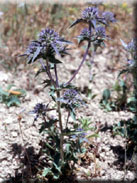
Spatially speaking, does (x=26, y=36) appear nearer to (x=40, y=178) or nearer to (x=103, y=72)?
(x=103, y=72)

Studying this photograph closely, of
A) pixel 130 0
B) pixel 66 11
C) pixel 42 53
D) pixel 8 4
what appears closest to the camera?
pixel 42 53

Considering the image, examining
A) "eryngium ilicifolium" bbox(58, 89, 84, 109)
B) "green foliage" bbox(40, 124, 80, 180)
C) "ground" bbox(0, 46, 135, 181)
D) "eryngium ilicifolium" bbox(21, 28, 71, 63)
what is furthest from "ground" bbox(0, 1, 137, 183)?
"eryngium ilicifolium" bbox(21, 28, 71, 63)

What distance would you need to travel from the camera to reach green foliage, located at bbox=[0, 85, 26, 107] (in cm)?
300

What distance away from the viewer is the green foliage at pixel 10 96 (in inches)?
118

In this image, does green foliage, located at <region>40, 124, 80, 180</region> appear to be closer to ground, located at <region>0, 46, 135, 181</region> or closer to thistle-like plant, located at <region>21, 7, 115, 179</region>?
thistle-like plant, located at <region>21, 7, 115, 179</region>

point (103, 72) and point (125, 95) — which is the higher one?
point (103, 72)

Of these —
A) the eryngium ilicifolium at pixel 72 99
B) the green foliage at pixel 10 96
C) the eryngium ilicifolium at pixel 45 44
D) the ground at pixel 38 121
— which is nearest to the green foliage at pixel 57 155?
the ground at pixel 38 121

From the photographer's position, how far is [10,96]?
3039 millimetres

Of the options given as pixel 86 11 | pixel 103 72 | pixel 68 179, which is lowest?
pixel 68 179

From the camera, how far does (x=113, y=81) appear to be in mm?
3975

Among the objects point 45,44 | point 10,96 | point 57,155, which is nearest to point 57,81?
point 45,44

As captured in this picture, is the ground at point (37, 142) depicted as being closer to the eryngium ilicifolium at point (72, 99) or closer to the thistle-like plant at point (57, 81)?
the thistle-like plant at point (57, 81)

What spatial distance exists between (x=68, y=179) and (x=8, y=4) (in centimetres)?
390

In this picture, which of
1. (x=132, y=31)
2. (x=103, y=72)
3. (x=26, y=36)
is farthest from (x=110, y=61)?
(x=26, y=36)
